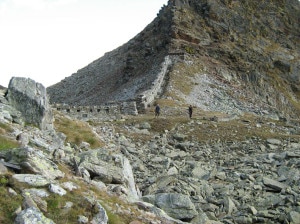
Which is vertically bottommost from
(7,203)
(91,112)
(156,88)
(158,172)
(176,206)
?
(176,206)

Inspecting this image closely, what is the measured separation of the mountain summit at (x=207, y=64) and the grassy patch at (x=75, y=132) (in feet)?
79.9

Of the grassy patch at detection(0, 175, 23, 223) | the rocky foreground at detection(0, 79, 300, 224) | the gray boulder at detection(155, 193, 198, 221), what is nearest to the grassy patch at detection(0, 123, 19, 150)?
the rocky foreground at detection(0, 79, 300, 224)

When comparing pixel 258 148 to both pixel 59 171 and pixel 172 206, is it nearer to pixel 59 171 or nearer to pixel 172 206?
pixel 172 206

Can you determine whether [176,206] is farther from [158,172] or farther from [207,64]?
[207,64]

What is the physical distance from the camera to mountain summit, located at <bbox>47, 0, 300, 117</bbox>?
58737mm

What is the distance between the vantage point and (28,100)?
1862 centimetres

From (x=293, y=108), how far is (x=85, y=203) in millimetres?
67968

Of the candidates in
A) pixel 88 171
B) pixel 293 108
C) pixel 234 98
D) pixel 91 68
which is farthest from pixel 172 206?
pixel 91 68

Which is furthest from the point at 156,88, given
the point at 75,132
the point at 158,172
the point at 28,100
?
the point at 28,100

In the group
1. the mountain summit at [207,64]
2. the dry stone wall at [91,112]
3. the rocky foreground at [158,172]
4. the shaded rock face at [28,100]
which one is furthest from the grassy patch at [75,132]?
the mountain summit at [207,64]

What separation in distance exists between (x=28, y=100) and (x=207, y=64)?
5206 cm

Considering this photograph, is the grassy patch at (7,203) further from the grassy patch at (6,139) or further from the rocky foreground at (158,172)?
the grassy patch at (6,139)

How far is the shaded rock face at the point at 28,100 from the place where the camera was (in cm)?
1841

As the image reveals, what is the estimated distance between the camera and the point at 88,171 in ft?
49.8
